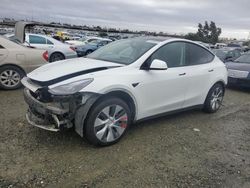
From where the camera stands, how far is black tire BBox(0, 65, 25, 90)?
7.06 metres

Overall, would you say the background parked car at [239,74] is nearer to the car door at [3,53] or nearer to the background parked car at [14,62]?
the background parked car at [14,62]

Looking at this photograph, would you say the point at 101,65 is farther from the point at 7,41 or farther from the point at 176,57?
the point at 7,41

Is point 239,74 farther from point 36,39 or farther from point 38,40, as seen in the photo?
point 36,39

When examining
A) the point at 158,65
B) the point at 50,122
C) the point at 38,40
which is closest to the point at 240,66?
the point at 158,65

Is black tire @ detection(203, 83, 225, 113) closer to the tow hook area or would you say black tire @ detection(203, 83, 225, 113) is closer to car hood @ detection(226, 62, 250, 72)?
the tow hook area

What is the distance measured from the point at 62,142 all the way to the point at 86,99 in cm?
87

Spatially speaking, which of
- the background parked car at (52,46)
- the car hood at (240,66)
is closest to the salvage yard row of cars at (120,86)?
the car hood at (240,66)

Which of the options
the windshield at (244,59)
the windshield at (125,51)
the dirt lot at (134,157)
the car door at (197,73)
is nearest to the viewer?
the dirt lot at (134,157)

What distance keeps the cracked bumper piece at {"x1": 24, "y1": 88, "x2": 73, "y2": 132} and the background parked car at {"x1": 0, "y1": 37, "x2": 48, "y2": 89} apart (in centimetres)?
351

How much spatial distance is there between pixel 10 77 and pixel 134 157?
475cm

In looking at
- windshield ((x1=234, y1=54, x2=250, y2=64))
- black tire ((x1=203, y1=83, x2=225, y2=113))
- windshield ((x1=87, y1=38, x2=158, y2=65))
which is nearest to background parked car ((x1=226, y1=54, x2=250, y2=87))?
windshield ((x1=234, y1=54, x2=250, y2=64))

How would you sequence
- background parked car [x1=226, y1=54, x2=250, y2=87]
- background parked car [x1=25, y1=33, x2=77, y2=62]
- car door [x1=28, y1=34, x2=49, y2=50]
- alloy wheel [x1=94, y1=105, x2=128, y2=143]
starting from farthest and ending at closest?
car door [x1=28, y1=34, x2=49, y2=50] < background parked car [x1=25, y1=33, x2=77, y2=62] < background parked car [x1=226, y1=54, x2=250, y2=87] < alloy wheel [x1=94, y1=105, x2=128, y2=143]

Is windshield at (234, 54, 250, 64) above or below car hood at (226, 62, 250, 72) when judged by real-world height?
above

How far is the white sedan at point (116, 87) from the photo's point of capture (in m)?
3.67
